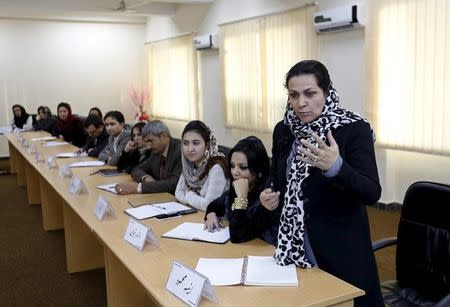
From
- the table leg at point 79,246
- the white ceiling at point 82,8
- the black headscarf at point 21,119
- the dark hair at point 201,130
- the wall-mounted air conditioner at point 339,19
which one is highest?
the white ceiling at point 82,8

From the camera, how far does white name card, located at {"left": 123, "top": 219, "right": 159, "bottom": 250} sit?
1805 millimetres

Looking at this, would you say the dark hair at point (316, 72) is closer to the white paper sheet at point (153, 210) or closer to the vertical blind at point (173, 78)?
the white paper sheet at point (153, 210)

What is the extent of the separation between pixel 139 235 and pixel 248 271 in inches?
21.4

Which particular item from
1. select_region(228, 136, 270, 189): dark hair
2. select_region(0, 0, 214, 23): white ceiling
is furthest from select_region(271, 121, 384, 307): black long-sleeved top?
select_region(0, 0, 214, 23): white ceiling

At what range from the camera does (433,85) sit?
3912 mm

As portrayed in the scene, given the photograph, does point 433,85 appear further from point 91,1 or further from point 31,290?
point 91,1

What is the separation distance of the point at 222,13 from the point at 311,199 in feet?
19.7

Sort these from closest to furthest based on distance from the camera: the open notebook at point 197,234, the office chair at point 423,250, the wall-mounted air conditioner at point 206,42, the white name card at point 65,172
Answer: the office chair at point 423,250
the open notebook at point 197,234
the white name card at point 65,172
the wall-mounted air conditioner at point 206,42

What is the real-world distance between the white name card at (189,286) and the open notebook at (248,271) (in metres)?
0.11

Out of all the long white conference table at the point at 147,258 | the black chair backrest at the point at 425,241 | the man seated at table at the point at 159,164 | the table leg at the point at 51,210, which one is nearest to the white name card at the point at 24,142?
the table leg at the point at 51,210

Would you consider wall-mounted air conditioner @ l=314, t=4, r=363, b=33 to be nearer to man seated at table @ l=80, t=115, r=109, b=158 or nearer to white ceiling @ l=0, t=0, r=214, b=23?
man seated at table @ l=80, t=115, r=109, b=158

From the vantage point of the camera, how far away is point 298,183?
1487 millimetres

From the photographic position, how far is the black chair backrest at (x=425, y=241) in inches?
69.0

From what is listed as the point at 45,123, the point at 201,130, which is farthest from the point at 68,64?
the point at 201,130
